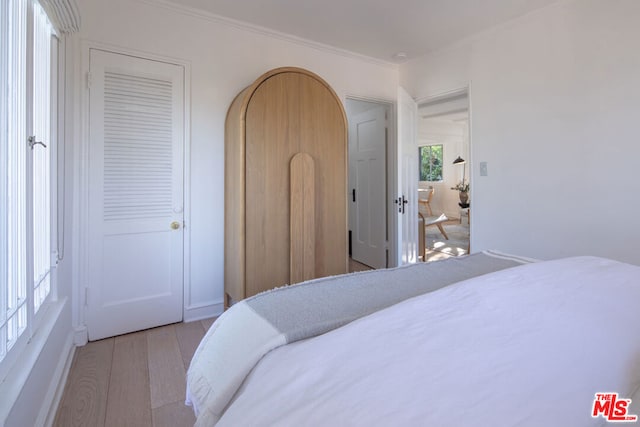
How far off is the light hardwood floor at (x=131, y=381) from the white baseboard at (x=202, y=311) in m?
0.16

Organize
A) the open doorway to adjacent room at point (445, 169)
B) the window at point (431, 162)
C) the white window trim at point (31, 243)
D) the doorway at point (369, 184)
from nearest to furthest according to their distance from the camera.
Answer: the white window trim at point (31, 243) < the doorway at point (369, 184) < the open doorway to adjacent room at point (445, 169) < the window at point (431, 162)

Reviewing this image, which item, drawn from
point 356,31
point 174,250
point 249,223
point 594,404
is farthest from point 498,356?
point 356,31

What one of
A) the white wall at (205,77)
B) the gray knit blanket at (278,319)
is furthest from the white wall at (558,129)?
the white wall at (205,77)

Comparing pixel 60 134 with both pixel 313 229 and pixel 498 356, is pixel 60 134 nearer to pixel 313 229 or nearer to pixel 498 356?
pixel 313 229

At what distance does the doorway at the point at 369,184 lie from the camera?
3.96 m

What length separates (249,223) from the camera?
2.34 m

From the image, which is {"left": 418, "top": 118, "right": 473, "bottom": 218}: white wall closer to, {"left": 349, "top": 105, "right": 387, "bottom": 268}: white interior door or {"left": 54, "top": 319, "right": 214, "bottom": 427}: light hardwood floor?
{"left": 349, "top": 105, "right": 387, "bottom": 268}: white interior door

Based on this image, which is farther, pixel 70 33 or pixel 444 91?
pixel 444 91

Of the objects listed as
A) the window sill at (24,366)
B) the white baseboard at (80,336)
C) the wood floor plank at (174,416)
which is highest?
the window sill at (24,366)

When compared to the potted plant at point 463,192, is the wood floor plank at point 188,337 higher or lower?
lower

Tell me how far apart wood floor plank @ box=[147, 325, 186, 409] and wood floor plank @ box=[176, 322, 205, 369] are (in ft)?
0.09

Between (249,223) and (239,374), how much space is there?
1.63 m

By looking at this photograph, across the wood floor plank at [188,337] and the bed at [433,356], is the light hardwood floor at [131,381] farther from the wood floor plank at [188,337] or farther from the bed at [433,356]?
the bed at [433,356]

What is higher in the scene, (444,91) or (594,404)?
(444,91)
